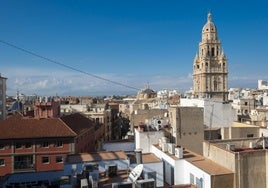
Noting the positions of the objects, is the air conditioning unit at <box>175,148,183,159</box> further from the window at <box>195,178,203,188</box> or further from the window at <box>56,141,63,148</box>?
the window at <box>56,141,63,148</box>

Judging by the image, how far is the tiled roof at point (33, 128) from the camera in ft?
112

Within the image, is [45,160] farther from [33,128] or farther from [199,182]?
[199,182]

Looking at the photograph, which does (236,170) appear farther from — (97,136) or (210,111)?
(97,136)

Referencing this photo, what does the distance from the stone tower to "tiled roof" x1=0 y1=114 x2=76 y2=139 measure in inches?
1576

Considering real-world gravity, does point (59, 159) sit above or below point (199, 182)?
below

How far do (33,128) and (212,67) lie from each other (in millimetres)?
46692

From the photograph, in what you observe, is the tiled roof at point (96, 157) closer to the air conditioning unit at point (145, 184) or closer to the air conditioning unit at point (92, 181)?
the air conditioning unit at point (92, 181)

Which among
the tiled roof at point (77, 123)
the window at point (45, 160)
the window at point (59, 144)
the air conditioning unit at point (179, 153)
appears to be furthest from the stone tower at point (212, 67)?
the air conditioning unit at point (179, 153)

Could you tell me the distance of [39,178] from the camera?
22250mm

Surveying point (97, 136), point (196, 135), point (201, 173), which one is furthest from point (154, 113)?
point (201, 173)

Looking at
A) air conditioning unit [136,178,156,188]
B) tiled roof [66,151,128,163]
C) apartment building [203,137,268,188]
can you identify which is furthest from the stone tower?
air conditioning unit [136,178,156,188]

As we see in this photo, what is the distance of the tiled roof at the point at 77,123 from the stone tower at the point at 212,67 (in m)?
32.5

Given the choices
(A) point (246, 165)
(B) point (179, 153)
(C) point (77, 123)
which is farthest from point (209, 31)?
(A) point (246, 165)

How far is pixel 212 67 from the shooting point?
224 ft
